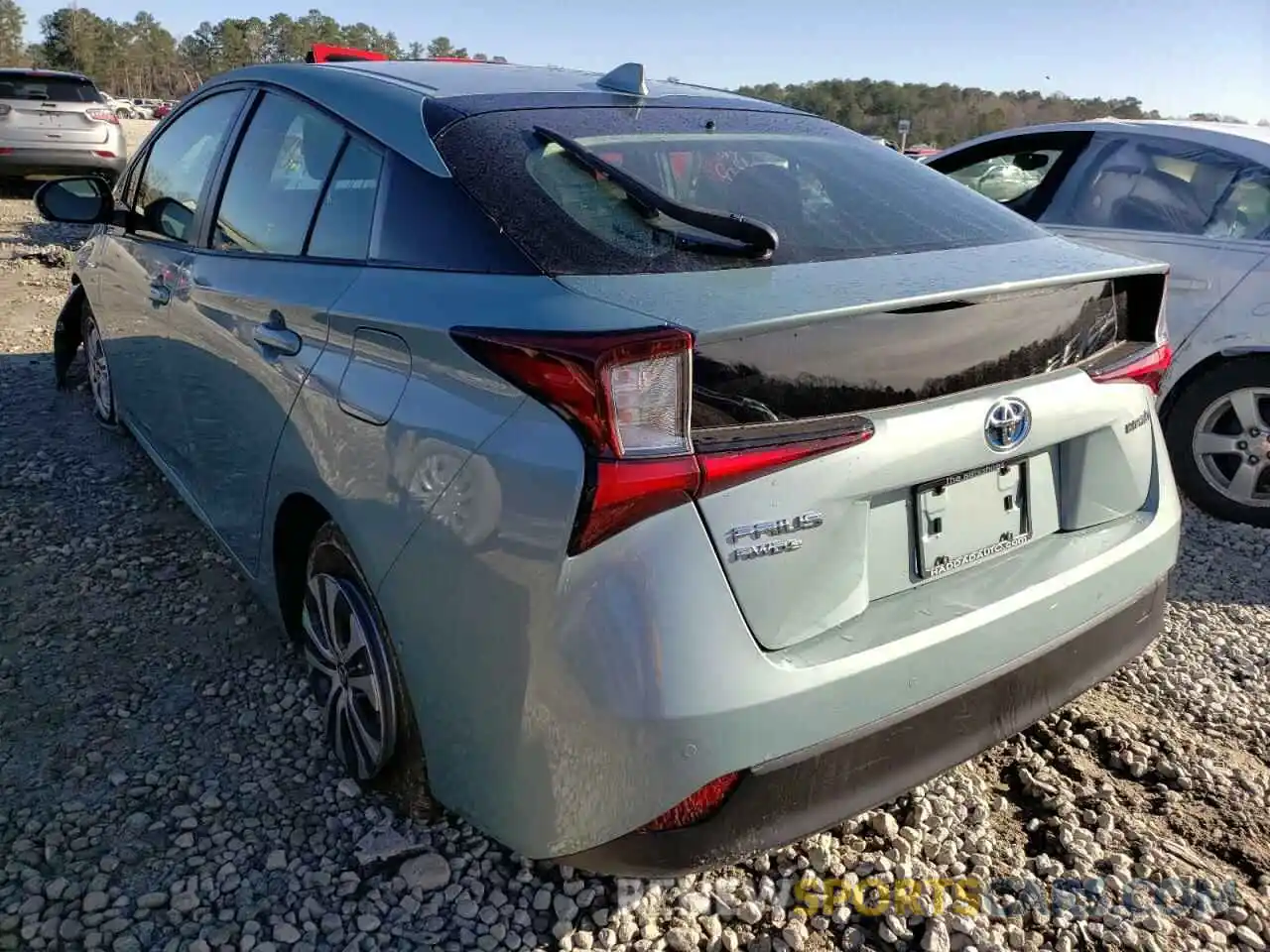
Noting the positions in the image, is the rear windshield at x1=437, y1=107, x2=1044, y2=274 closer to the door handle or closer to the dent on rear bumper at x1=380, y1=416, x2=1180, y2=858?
the dent on rear bumper at x1=380, y1=416, x2=1180, y2=858

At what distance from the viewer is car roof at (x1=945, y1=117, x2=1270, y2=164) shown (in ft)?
14.1

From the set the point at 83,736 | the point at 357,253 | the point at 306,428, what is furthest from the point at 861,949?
the point at 83,736

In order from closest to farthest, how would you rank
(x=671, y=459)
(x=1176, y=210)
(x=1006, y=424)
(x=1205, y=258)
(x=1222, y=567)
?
(x=671, y=459) < (x=1006, y=424) < (x=1222, y=567) < (x=1205, y=258) < (x=1176, y=210)

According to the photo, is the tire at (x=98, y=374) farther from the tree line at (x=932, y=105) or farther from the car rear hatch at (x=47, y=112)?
the tree line at (x=932, y=105)

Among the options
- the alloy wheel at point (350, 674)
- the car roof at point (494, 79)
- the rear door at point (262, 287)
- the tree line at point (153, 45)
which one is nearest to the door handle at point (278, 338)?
the rear door at point (262, 287)

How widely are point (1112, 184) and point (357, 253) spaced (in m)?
3.79

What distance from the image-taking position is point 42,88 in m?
12.4

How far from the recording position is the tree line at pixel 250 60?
58.1m

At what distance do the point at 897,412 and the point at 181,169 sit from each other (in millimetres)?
2802

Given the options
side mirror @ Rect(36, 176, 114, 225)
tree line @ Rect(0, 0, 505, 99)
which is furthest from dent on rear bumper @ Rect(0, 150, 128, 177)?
tree line @ Rect(0, 0, 505, 99)

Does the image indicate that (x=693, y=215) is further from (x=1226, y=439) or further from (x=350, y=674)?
(x=1226, y=439)


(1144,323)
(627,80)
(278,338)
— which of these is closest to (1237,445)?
(1144,323)

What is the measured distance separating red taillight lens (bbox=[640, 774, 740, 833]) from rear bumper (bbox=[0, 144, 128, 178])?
512 inches

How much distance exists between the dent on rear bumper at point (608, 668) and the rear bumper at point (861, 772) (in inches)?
1.5
